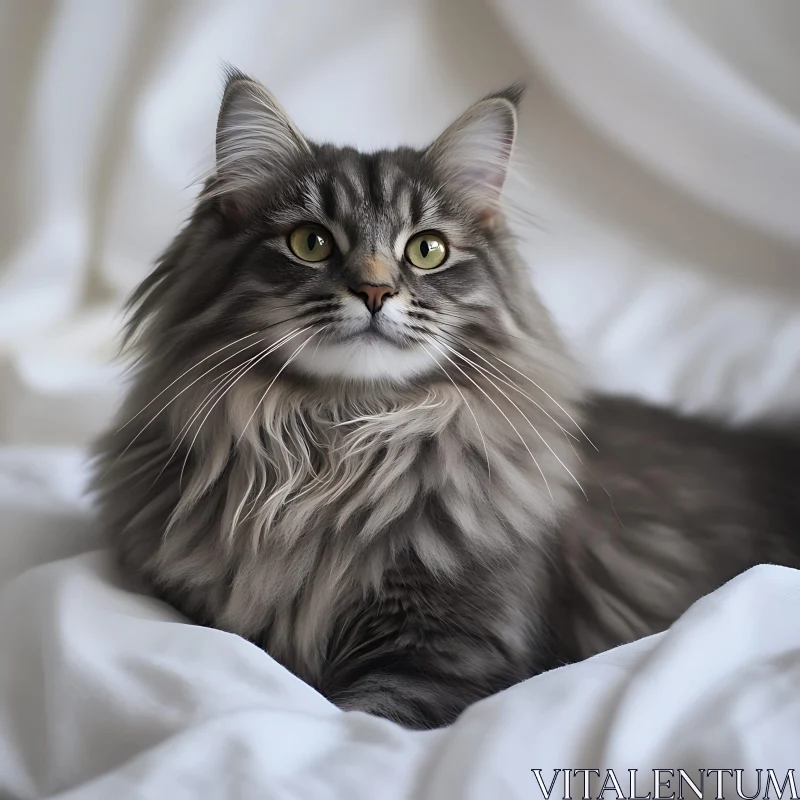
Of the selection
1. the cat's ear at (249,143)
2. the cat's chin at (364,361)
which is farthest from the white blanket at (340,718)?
the cat's ear at (249,143)

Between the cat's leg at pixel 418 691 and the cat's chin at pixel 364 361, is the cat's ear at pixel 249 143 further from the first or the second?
the cat's leg at pixel 418 691

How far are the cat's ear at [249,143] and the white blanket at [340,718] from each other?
706mm

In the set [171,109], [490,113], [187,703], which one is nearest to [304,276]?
[490,113]

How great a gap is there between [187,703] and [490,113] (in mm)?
1081

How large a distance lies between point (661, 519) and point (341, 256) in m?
0.78

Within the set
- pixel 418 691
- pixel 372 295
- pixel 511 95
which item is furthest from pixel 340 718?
pixel 511 95

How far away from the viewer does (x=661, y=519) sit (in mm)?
1622

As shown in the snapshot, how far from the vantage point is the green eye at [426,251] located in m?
1.43

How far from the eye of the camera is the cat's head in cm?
133

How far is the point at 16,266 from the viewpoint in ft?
8.30

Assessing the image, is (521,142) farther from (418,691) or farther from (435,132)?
(418,691)

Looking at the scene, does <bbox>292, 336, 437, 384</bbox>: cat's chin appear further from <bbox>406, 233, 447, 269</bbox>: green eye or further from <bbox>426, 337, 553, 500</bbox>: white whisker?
<bbox>406, 233, 447, 269</bbox>: green eye

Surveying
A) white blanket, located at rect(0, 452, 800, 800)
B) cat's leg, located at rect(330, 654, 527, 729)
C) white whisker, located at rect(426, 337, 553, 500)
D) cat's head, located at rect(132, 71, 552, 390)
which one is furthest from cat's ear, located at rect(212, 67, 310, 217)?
cat's leg, located at rect(330, 654, 527, 729)

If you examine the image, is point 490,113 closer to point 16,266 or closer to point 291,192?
point 291,192
